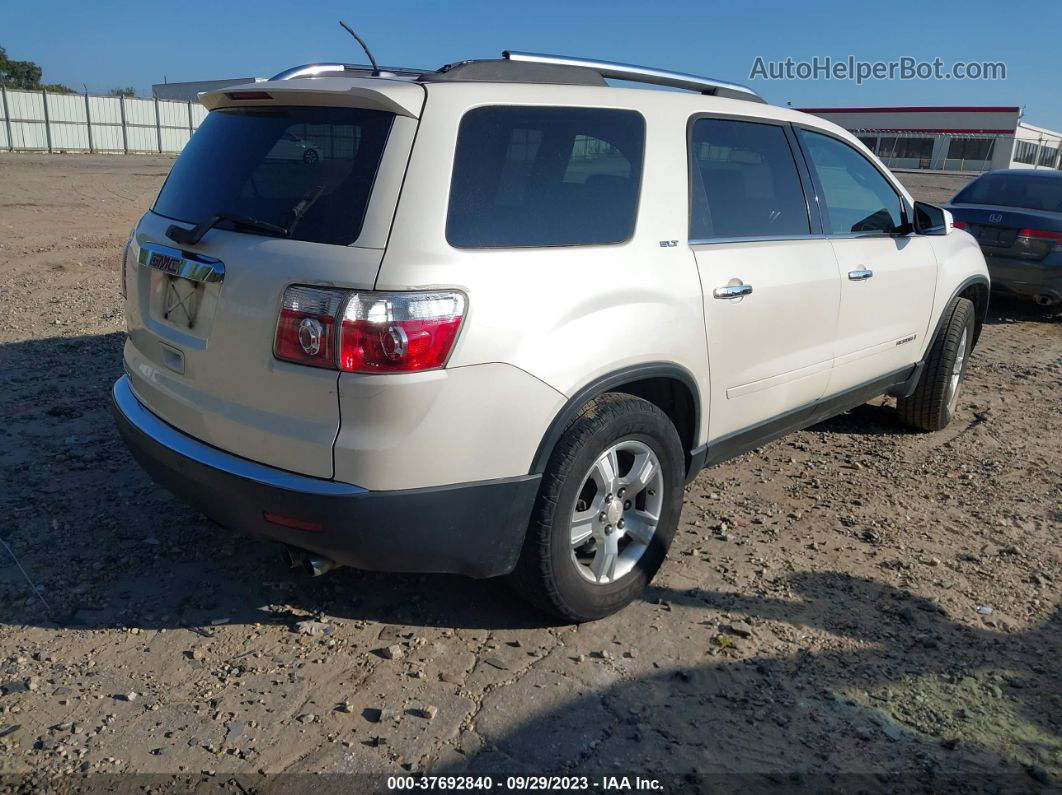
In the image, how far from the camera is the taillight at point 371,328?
2.51 meters

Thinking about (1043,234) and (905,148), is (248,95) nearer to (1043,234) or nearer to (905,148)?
(1043,234)

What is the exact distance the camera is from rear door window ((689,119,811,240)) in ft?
11.6

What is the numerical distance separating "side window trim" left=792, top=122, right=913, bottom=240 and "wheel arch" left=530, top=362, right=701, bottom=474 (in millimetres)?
1329

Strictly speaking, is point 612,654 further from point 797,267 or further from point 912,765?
point 797,267

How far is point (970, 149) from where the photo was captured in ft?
186

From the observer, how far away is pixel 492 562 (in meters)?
2.89

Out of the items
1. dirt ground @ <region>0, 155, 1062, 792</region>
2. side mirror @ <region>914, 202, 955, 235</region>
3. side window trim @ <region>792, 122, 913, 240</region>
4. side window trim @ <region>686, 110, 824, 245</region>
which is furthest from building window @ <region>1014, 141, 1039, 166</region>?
dirt ground @ <region>0, 155, 1062, 792</region>

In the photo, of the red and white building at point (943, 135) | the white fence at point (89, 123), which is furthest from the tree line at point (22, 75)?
the red and white building at point (943, 135)

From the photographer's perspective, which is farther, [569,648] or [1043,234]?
[1043,234]

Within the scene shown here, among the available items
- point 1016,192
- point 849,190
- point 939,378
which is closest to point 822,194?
point 849,190

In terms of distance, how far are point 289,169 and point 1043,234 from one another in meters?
8.73

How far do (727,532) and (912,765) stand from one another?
1.62 metres

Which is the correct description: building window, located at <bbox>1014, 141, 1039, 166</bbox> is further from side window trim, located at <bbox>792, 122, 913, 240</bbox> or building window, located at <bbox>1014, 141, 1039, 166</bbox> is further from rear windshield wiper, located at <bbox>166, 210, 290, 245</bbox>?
rear windshield wiper, located at <bbox>166, 210, 290, 245</bbox>

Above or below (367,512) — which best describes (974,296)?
above
